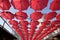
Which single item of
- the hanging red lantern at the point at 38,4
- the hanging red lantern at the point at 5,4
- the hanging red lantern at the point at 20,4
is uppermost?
the hanging red lantern at the point at 5,4

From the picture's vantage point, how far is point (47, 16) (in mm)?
8227

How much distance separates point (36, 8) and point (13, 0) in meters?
0.93

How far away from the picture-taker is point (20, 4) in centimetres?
668

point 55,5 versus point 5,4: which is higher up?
point 5,4

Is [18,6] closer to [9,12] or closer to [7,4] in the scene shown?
[7,4]

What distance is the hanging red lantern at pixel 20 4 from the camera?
6503 mm

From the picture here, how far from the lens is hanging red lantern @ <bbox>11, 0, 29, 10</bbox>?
21.3 ft

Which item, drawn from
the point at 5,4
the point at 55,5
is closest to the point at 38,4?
the point at 55,5

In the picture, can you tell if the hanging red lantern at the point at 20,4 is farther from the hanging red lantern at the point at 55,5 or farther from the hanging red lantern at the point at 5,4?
the hanging red lantern at the point at 55,5

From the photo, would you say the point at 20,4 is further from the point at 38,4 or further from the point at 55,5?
the point at 55,5

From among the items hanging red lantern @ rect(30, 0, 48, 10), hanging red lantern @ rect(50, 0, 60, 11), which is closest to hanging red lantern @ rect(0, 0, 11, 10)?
hanging red lantern @ rect(30, 0, 48, 10)

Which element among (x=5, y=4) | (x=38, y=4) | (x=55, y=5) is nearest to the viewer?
(x=38, y=4)

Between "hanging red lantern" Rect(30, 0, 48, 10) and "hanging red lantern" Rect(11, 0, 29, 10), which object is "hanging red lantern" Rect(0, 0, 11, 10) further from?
"hanging red lantern" Rect(30, 0, 48, 10)

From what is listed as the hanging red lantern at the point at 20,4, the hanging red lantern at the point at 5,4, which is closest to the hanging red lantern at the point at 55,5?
the hanging red lantern at the point at 20,4
